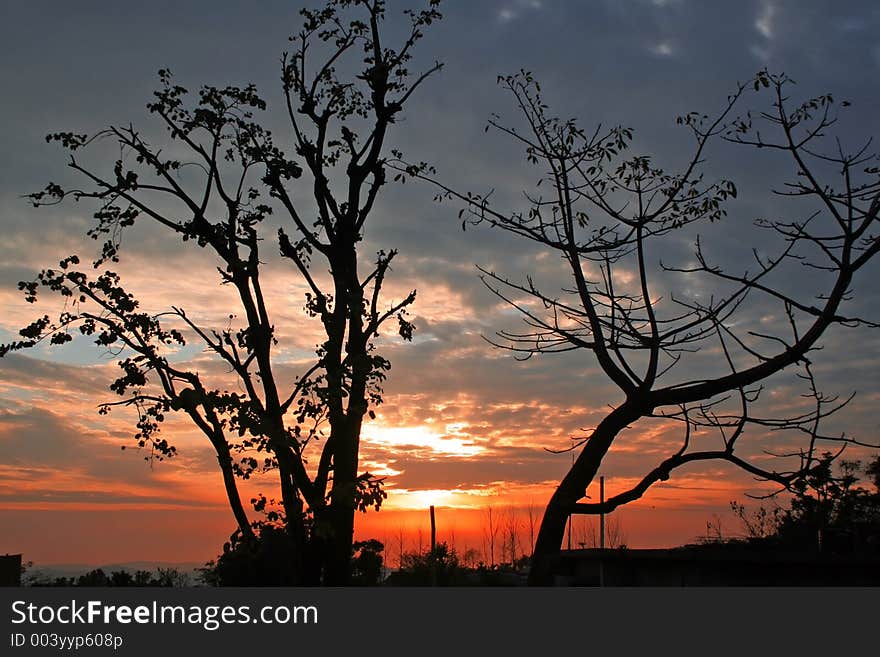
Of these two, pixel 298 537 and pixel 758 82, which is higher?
pixel 758 82

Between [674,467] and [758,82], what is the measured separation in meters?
3.59

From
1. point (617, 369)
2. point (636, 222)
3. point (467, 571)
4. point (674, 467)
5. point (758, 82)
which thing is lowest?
point (467, 571)

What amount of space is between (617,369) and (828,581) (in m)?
12.9

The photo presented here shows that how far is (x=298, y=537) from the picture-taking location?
531 inches

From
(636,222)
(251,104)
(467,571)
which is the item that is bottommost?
(467,571)

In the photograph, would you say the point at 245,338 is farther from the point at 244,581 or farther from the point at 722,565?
the point at 722,565

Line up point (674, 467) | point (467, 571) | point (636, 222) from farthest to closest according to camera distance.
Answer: point (467, 571), point (636, 222), point (674, 467)

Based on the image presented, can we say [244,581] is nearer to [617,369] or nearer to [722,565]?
[722,565]

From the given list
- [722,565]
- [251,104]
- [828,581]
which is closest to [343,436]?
[251,104]

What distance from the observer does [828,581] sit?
17.7 m
